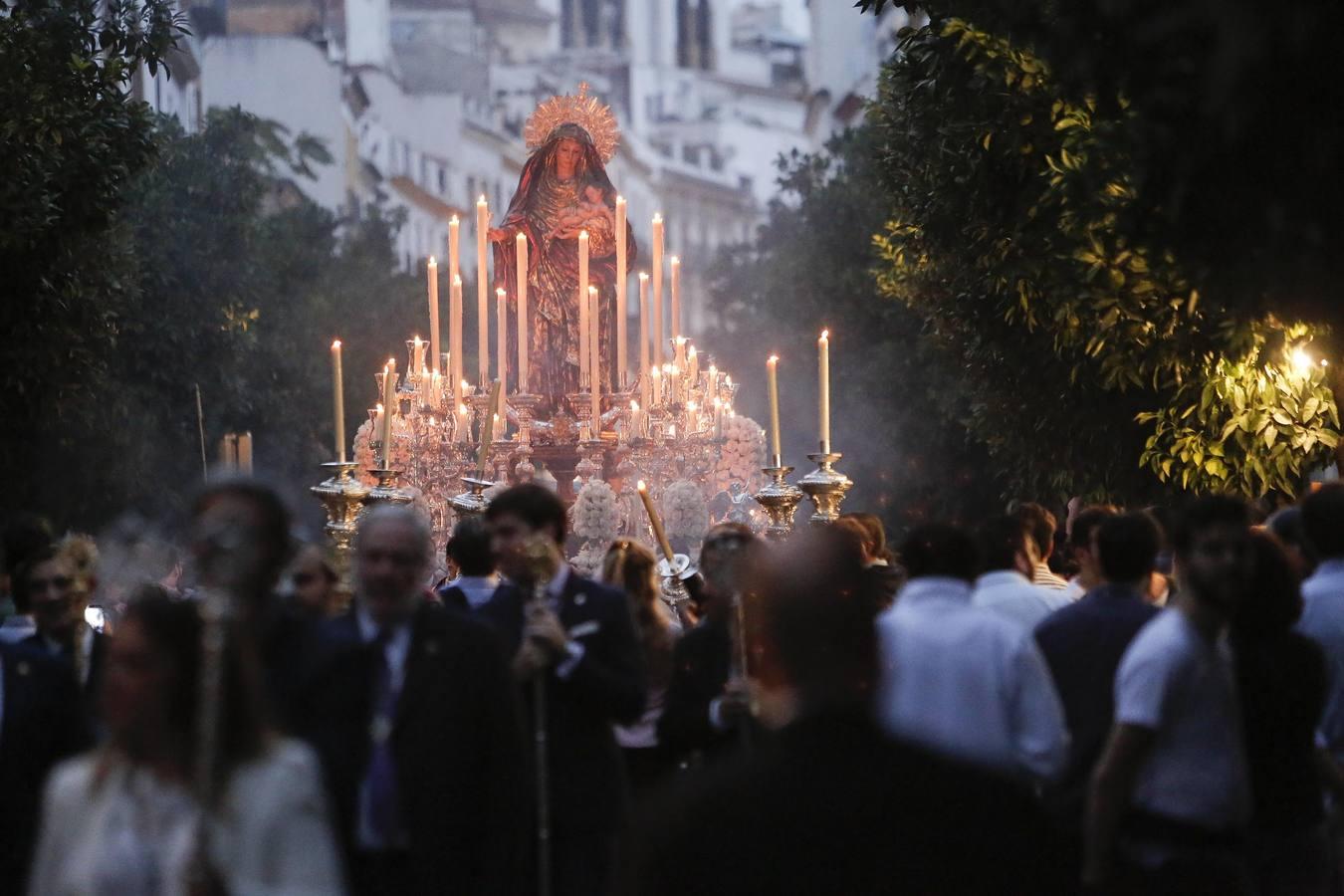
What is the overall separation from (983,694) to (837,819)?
3.07 m

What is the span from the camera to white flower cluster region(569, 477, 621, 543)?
53.5ft

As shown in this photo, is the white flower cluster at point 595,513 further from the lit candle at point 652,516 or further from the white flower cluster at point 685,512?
the lit candle at point 652,516

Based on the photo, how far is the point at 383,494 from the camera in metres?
14.1

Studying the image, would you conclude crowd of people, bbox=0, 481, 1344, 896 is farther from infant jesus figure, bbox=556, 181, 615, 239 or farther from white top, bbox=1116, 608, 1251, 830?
infant jesus figure, bbox=556, 181, 615, 239

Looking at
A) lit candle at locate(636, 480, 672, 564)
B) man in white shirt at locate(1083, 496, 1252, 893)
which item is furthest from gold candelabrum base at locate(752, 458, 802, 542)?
man in white shirt at locate(1083, 496, 1252, 893)

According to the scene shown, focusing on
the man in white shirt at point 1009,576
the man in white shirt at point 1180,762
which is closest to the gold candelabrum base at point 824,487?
the man in white shirt at point 1009,576

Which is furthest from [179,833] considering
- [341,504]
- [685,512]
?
[685,512]

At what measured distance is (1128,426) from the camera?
18828 mm

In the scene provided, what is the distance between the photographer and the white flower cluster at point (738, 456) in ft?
59.6

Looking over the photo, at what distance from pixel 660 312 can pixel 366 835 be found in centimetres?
1361

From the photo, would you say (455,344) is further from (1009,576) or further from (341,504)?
(1009,576)

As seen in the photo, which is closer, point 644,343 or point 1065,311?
point 1065,311

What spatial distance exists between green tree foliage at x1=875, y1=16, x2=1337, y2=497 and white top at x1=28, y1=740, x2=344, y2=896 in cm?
964

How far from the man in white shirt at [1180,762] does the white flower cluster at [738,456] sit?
11204 millimetres
